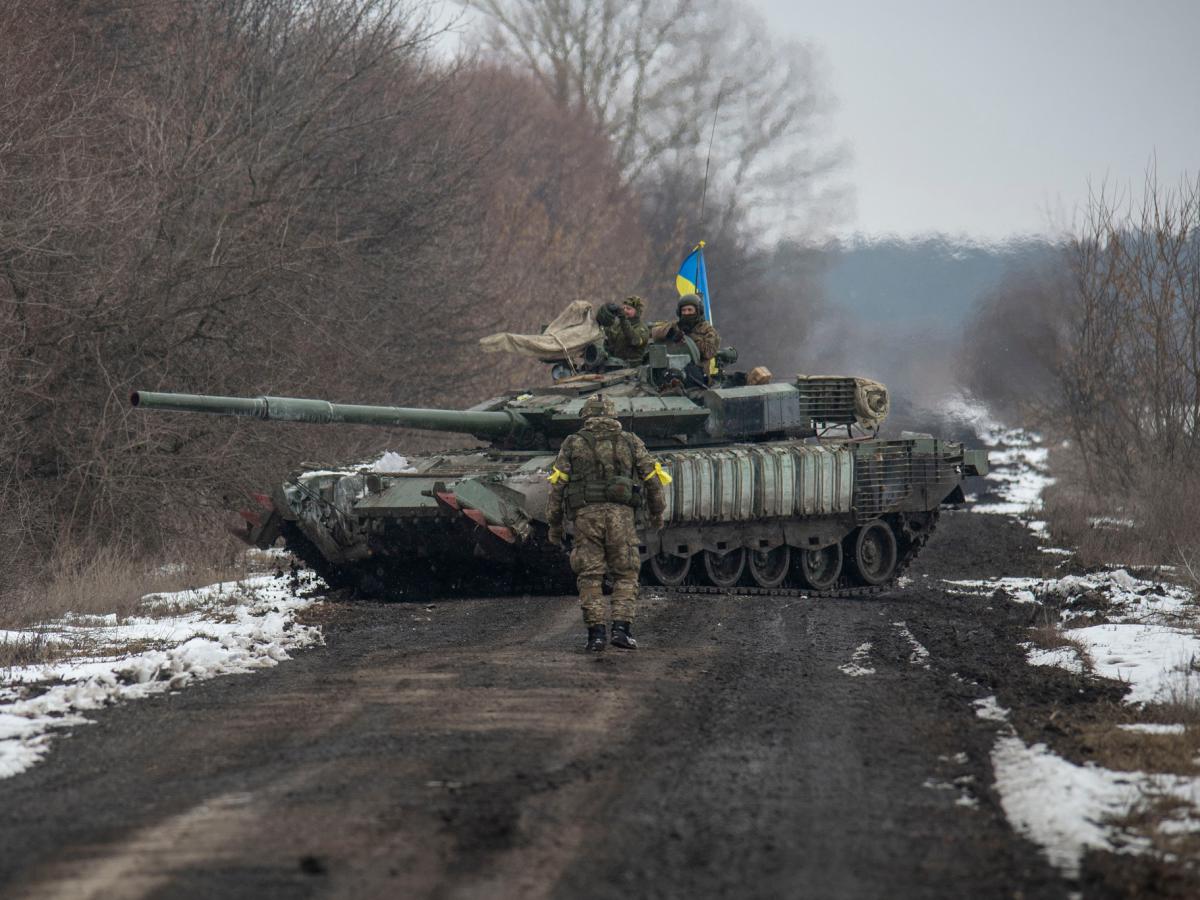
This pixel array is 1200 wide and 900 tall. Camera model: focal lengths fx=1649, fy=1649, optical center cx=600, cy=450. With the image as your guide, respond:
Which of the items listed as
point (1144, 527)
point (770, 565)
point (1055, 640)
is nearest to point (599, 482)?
point (1055, 640)

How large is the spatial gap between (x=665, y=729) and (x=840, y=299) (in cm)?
3284

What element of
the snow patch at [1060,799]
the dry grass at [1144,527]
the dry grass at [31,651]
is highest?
the dry grass at [1144,527]

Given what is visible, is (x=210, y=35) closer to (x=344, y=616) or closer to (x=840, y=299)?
(x=344, y=616)

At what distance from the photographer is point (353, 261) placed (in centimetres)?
2216

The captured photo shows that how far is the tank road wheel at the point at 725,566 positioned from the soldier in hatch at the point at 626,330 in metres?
2.10

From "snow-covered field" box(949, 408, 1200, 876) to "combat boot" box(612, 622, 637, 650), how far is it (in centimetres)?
261

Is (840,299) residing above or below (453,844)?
above

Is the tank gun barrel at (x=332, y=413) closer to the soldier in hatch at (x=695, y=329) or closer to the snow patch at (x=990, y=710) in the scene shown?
the soldier in hatch at (x=695, y=329)

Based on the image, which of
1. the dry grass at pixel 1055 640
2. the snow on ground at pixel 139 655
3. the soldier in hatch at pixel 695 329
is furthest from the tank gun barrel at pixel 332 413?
the dry grass at pixel 1055 640

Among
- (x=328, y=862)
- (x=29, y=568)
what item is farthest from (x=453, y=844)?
(x=29, y=568)

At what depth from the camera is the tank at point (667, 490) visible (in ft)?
45.0

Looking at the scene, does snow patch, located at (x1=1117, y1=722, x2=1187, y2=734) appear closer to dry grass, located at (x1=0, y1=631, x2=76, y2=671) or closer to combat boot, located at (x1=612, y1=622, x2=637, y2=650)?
combat boot, located at (x1=612, y1=622, x2=637, y2=650)

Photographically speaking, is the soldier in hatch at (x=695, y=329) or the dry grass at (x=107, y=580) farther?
the soldier in hatch at (x=695, y=329)

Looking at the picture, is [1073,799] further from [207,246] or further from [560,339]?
[207,246]
